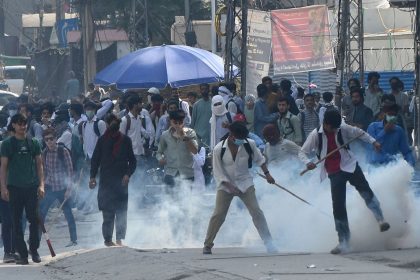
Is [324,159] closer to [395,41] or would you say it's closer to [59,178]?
[59,178]

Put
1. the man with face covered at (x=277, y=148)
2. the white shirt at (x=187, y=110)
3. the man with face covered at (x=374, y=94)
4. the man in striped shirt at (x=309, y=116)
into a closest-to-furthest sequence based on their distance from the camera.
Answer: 1. the man with face covered at (x=277, y=148)
2. the man in striped shirt at (x=309, y=116)
3. the man with face covered at (x=374, y=94)
4. the white shirt at (x=187, y=110)

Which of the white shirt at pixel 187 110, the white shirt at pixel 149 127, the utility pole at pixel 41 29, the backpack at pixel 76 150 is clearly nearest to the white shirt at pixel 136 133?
the white shirt at pixel 149 127

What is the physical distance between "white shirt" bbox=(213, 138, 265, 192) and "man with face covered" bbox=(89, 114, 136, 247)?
166 cm

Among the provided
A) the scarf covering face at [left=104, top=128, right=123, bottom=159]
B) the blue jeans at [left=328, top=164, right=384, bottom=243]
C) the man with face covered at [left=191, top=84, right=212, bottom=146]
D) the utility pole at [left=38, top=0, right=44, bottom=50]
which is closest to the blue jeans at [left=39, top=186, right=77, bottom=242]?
the scarf covering face at [left=104, top=128, right=123, bottom=159]

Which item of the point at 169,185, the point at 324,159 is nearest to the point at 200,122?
the point at 169,185

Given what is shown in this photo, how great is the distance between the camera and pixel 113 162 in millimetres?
14461

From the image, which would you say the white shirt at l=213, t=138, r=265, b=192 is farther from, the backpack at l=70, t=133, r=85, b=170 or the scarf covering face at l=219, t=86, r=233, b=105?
the scarf covering face at l=219, t=86, r=233, b=105

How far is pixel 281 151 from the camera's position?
49.4ft

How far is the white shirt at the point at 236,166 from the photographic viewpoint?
13.1 m

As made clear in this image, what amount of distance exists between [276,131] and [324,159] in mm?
2216

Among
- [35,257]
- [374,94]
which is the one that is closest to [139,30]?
[374,94]

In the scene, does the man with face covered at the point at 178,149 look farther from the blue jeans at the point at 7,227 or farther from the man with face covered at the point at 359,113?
the man with face covered at the point at 359,113

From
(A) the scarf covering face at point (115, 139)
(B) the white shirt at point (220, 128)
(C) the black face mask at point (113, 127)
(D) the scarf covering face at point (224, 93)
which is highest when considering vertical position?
(C) the black face mask at point (113, 127)

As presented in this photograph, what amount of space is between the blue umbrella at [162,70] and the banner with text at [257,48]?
58.8 inches
